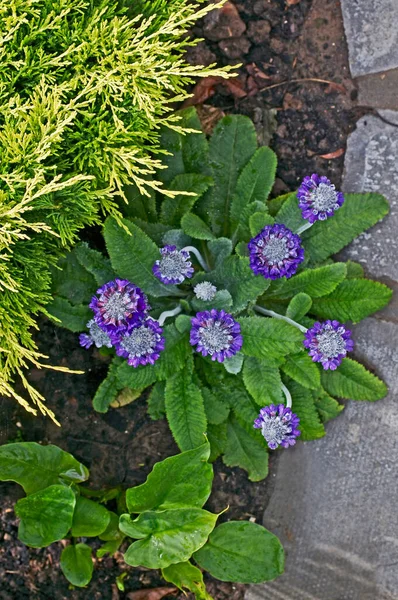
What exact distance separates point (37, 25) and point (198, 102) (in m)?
1.00

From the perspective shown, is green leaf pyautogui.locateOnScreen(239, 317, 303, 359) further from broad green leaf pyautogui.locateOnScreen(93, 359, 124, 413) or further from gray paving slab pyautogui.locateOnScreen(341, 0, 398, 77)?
gray paving slab pyautogui.locateOnScreen(341, 0, 398, 77)

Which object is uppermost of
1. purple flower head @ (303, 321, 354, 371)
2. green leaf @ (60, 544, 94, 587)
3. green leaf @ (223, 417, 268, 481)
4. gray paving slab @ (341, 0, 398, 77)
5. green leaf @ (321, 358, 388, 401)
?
gray paving slab @ (341, 0, 398, 77)

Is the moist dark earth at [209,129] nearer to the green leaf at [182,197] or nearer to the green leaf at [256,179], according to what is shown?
the green leaf at [256,179]

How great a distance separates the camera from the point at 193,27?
3.13 m

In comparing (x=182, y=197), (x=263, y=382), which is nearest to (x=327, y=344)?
(x=263, y=382)

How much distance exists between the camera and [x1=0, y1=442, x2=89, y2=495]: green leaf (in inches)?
105

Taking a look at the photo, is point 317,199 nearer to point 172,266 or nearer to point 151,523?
point 172,266

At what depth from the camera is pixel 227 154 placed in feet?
9.54

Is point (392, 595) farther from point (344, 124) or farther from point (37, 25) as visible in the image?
point (37, 25)

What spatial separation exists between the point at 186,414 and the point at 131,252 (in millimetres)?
782

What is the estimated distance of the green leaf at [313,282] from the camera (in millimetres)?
2713

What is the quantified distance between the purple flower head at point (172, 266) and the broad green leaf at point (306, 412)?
855 millimetres

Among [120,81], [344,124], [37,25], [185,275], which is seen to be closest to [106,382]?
[185,275]

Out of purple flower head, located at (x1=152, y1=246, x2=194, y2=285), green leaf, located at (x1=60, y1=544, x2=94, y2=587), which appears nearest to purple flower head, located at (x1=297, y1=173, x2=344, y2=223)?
purple flower head, located at (x1=152, y1=246, x2=194, y2=285)
